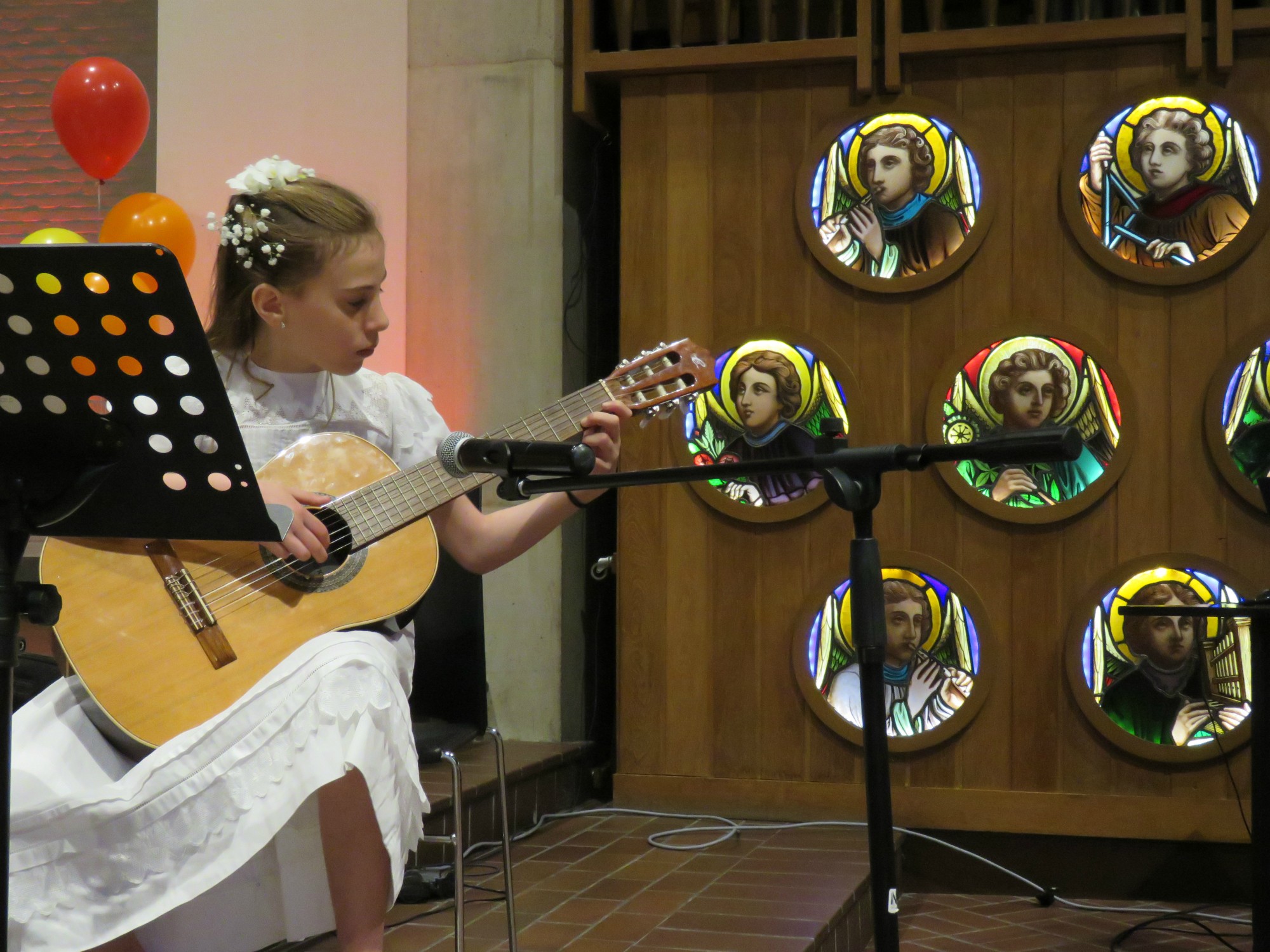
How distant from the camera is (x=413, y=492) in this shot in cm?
229

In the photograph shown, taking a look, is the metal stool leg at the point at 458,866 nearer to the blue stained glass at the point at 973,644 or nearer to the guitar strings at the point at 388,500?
the guitar strings at the point at 388,500

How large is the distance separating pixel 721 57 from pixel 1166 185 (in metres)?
1.38

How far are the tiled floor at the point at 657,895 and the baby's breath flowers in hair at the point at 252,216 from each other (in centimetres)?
137

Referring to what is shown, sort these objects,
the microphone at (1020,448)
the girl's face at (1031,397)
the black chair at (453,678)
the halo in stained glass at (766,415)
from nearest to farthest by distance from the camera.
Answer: the microphone at (1020,448) → the black chair at (453,678) → the girl's face at (1031,397) → the halo in stained glass at (766,415)

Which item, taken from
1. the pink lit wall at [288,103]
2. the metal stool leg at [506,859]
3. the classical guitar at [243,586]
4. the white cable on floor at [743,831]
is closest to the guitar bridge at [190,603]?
the classical guitar at [243,586]

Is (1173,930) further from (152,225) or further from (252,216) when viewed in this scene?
(152,225)

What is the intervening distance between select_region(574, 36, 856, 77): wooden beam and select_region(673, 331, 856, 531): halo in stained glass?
0.84m

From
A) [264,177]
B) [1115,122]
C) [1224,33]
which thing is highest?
[1224,33]

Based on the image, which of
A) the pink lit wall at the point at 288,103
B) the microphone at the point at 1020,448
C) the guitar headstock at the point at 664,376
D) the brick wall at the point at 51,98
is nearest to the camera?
the microphone at the point at 1020,448

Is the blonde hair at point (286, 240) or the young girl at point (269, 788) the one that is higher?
the blonde hair at point (286, 240)

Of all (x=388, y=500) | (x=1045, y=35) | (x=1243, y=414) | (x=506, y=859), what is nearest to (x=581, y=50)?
(x=1045, y=35)

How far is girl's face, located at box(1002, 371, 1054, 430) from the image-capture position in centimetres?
393

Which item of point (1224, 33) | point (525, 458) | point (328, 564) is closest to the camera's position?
point (525, 458)

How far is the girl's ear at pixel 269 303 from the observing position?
7.99 feet
